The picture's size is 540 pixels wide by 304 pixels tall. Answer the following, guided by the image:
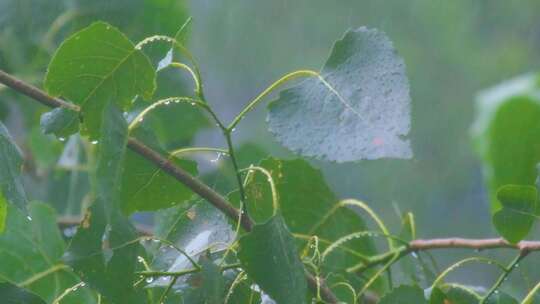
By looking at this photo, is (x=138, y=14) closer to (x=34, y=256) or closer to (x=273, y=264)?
(x=34, y=256)

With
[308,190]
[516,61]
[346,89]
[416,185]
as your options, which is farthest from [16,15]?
[516,61]

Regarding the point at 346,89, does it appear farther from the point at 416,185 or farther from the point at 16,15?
the point at 416,185

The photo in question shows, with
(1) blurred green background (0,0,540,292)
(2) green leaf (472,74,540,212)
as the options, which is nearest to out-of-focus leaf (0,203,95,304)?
(2) green leaf (472,74,540,212)

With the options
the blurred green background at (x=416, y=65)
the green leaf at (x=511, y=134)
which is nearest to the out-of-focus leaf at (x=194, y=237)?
the green leaf at (x=511, y=134)

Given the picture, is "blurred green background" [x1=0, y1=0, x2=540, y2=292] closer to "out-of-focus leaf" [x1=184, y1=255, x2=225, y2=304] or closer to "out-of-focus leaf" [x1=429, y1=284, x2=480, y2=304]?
"out-of-focus leaf" [x1=429, y1=284, x2=480, y2=304]

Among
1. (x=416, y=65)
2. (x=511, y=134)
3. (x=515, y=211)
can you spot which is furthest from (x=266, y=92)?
(x=416, y=65)

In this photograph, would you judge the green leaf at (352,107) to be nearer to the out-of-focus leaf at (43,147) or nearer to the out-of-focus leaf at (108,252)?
the out-of-focus leaf at (108,252)
